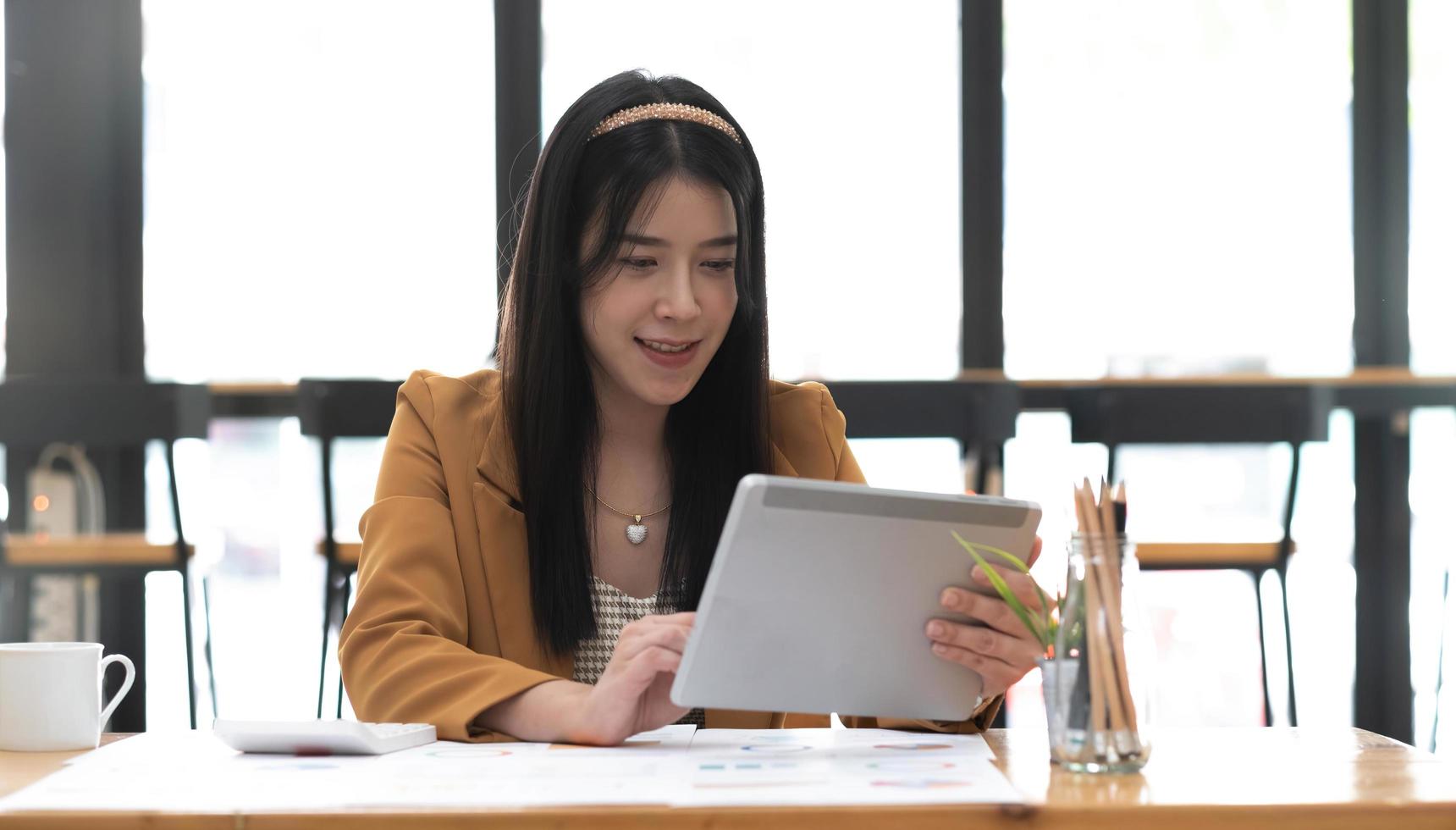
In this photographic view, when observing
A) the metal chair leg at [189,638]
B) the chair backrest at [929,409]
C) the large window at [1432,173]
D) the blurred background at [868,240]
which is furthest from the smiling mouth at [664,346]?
the large window at [1432,173]

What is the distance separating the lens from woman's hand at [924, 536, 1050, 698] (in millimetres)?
1013

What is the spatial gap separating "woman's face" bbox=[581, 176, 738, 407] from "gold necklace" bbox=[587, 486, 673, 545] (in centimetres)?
14

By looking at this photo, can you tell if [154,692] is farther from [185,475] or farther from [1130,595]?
[1130,595]

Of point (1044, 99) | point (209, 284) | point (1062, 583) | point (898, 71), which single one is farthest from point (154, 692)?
point (1062, 583)

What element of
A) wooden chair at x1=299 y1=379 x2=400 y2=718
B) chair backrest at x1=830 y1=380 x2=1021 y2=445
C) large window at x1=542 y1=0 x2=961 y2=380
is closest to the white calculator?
wooden chair at x1=299 y1=379 x2=400 y2=718

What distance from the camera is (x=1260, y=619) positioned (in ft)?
9.95

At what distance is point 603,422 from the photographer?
158cm

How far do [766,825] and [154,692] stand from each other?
325 centimetres

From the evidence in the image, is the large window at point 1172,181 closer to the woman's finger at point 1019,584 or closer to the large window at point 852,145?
the large window at point 852,145

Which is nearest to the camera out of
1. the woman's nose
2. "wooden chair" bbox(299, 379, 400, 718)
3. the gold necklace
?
the woman's nose

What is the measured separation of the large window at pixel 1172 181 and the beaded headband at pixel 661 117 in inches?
101

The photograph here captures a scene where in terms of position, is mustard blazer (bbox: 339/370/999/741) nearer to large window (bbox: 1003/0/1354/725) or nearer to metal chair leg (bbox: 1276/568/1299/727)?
metal chair leg (bbox: 1276/568/1299/727)

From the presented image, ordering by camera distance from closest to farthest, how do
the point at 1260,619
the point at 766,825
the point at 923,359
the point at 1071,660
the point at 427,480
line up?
the point at 766,825, the point at 1071,660, the point at 427,480, the point at 1260,619, the point at 923,359

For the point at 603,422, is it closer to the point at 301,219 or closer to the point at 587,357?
the point at 587,357
